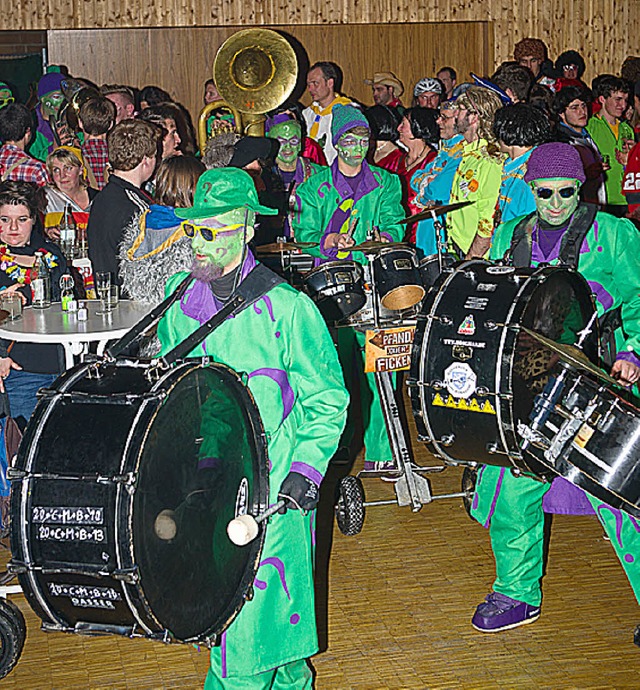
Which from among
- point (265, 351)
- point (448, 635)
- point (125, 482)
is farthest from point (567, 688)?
point (125, 482)

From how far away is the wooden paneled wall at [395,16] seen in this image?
11094 millimetres

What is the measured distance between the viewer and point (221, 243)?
Result: 9.96 ft

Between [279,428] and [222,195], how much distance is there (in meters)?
0.67

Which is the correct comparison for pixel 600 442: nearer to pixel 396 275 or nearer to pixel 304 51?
pixel 396 275

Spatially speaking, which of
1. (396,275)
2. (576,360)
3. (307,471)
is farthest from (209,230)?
(396,275)

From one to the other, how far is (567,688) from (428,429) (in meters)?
1.02

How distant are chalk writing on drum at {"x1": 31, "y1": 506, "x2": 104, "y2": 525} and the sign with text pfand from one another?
2.57 meters

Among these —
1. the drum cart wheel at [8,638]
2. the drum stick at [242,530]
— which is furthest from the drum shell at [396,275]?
the drum stick at [242,530]

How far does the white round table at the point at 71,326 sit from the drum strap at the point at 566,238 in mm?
1600

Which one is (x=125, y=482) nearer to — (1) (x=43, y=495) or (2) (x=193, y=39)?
(1) (x=43, y=495)

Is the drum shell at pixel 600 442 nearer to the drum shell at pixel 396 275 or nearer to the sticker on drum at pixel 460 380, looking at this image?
the sticker on drum at pixel 460 380

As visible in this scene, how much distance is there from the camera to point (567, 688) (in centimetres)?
376

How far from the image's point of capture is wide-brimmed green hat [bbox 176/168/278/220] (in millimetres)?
2994

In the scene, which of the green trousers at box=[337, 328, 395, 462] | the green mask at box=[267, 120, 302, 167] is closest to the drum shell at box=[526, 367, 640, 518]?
the green trousers at box=[337, 328, 395, 462]
